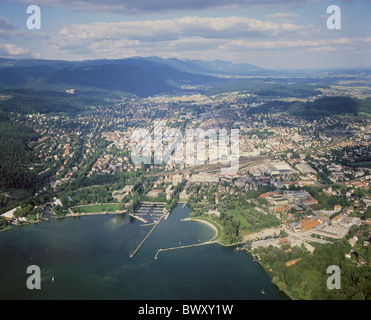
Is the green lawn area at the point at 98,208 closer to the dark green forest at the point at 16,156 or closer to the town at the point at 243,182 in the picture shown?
the town at the point at 243,182

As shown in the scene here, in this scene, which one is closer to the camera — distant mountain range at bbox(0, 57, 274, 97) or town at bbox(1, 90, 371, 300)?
town at bbox(1, 90, 371, 300)

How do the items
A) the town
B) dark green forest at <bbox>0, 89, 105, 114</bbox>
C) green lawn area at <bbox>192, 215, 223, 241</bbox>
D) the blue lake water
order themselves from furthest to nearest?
dark green forest at <bbox>0, 89, 105, 114</bbox> < the town < green lawn area at <bbox>192, 215, 223, 241</bbox> < the blue lake water

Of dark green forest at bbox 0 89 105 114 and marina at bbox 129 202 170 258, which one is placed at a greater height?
dark green forest at bbox 0 89 105 114

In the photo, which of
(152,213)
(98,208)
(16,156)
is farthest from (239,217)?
(16,156)

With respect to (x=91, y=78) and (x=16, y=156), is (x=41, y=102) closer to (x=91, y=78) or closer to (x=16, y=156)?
(x=16, y=156)

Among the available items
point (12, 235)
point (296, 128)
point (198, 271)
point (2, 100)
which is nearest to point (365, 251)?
point (198, 271)

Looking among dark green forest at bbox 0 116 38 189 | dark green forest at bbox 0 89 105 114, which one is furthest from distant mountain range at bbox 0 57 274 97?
dark green forest at bbox 0 116 38 189

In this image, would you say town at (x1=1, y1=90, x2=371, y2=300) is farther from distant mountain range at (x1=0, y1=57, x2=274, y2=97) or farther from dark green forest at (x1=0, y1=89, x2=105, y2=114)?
distant mountain range at (x1=0, y1=57, x2=274, y2=97)

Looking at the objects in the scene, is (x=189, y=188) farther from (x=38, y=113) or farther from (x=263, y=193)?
(x=38, y=113)

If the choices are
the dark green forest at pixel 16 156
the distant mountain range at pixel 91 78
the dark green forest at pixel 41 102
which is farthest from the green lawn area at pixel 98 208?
the distant mountain range at pixel 91 78
